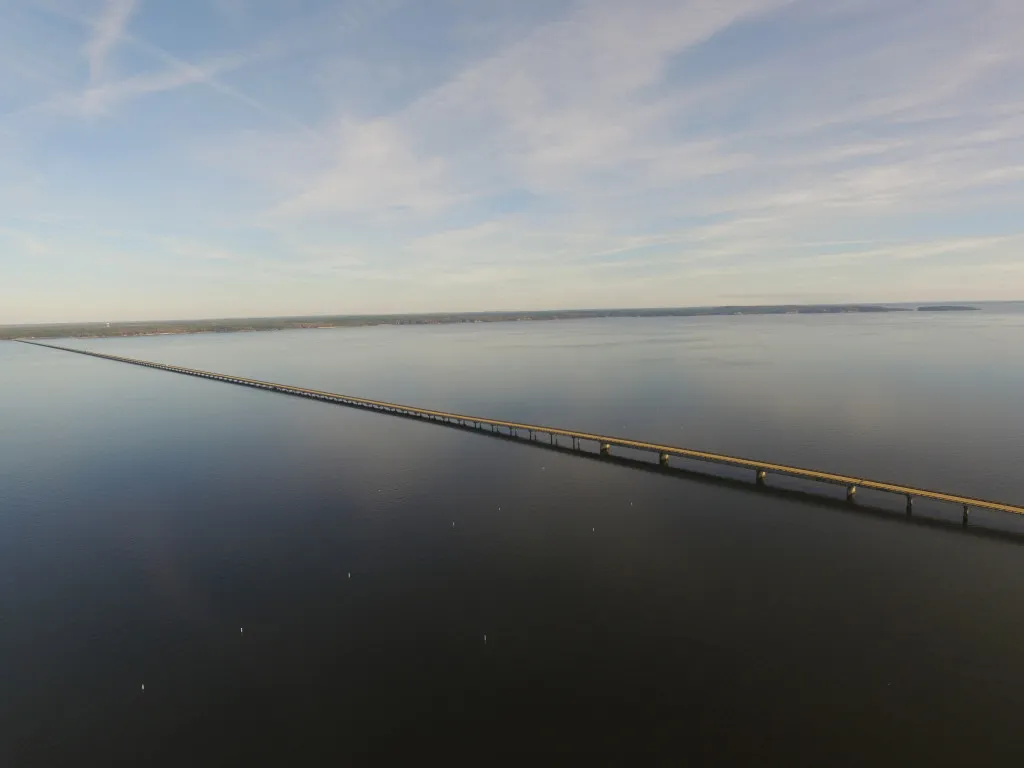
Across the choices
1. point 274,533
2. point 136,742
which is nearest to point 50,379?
point 274,533

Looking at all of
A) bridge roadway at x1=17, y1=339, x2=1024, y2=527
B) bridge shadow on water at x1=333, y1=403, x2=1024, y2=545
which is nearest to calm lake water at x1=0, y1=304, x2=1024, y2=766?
bridge shadow on water at x1=333, y1=403, x2=1024, y2=545

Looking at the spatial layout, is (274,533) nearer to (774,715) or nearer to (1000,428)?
(774,715)

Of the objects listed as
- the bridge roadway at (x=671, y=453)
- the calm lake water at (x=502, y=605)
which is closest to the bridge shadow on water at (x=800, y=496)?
the calm lake water at (x=502, y=605)

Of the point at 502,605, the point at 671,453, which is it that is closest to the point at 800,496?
the point at 671,453

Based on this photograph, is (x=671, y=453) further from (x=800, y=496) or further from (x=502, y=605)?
(x=502, y=605)

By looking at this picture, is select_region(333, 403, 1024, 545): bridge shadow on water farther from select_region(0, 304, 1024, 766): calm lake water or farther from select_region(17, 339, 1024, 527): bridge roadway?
select_region(17, 339, 1024, 527): bridge roadway

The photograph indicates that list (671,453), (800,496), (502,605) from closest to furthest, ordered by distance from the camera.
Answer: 1. (502,605)
2. (800,496)
3. (671,453)

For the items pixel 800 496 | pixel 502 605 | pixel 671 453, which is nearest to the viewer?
pixel 502 605
